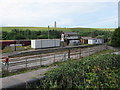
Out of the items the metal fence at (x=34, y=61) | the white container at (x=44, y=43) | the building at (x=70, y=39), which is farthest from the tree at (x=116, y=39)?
the metal fence at (x=34, y=61)

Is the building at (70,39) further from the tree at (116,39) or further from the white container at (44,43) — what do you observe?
the tree at (116,39)

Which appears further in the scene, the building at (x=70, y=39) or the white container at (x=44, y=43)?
the building at (x=70, y=39)

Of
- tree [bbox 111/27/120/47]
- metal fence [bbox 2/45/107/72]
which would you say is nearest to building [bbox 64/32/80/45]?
tree [bbox 111/27/120/47]

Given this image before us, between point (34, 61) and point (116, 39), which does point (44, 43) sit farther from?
point (34, 61)

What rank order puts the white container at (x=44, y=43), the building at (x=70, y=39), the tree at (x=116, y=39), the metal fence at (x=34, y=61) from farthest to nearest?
the building at (x=70, y=39)
the white container at (x=44, y=43)
the tree at (x=116, y=39)
the metal fence at (x=34, y=61)

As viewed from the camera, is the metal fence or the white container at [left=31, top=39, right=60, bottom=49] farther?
the white container at [left=31, top=39, right=60, bottom=49]

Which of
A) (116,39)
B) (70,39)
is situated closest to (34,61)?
(116,39)

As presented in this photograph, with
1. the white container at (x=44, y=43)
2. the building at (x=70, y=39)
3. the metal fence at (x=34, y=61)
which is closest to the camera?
the metal fence at (x=34, y=61)

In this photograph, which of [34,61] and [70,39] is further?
[70,39]

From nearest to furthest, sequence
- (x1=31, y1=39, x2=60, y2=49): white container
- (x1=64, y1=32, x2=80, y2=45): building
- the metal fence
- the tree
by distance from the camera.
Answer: the metal fence, the tree, (x1=31, y1=39, x2=60, y2=49): white container, (x1=64, y1=32, x2=80, y2=45): building

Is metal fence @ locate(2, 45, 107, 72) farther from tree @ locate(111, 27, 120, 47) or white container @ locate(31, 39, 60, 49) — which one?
tree @ locate(111, 27, 120, 47)

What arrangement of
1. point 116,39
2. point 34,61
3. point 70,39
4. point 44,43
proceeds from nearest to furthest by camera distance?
point 34,61 → point 116,39 → point 44,43 → point 70,39

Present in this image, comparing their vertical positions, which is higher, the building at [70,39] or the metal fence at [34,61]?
the building at [70,39]

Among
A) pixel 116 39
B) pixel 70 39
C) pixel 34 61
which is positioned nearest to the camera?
pixel 34 61
